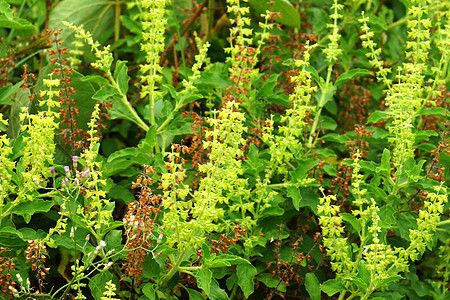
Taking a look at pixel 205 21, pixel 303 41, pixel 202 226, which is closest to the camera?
pixel 202 226

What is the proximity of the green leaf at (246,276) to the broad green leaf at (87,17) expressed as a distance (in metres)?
1.62

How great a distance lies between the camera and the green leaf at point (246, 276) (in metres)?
2.00

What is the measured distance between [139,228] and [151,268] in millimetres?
195

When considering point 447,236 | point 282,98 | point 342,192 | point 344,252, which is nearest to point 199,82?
point 282,98

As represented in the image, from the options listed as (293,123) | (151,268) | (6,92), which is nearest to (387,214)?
(293,123)

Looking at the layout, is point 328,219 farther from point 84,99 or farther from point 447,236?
point 84,99

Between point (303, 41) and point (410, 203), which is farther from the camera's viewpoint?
point (303, 41)

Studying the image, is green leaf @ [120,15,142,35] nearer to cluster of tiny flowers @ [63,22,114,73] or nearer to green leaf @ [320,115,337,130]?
cluster of tiny flowers @ [63,22,114,73]

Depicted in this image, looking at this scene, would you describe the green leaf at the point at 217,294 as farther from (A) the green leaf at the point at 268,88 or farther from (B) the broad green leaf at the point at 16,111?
(B) the broad green leaf at the point at 16,111

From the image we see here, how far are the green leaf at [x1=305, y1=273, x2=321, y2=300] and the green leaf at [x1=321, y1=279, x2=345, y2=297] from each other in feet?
0.22

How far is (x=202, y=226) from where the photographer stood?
1.78 meters

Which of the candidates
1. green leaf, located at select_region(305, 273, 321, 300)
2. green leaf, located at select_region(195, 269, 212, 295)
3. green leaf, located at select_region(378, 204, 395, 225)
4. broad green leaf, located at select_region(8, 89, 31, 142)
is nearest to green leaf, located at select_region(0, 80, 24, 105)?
broad green leaf, located at select_region(8, 89, 31, 142)

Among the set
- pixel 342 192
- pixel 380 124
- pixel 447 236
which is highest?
pixel 380 124

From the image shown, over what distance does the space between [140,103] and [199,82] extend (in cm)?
60
